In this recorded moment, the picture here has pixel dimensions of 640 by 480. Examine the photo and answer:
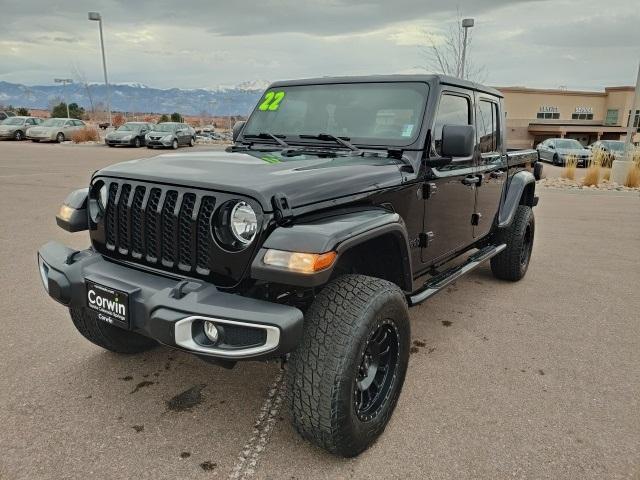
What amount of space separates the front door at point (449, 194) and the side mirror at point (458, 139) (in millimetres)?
221

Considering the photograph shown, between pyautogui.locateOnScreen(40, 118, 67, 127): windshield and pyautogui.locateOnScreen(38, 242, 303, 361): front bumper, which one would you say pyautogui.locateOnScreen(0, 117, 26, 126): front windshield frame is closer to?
pyautogui.locateOnScreen(40, 118, 67, 127): windshield

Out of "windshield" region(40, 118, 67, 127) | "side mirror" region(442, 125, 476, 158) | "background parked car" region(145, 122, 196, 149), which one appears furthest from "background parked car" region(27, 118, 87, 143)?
"side mirror" region(442, 125, 476, 158)

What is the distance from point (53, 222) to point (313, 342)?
6.44 meters

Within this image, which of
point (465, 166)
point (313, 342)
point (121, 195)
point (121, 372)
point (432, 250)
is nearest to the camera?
point (313, 342)

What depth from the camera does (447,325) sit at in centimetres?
409

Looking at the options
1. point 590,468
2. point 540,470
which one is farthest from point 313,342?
point 590,468

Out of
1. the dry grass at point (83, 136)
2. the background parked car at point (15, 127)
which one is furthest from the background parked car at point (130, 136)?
the background parked car at point (15, 127)

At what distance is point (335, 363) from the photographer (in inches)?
86.5

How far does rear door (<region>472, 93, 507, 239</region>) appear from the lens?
420 centimetres

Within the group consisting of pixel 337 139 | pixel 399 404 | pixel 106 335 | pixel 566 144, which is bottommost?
pixel 399 404

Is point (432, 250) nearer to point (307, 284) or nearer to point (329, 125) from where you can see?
point (329, 125)

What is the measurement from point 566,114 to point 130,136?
42211 millimetres

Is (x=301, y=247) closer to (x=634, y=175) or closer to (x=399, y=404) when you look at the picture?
(x=399, y=404)

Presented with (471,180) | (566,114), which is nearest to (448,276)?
(471,180)
